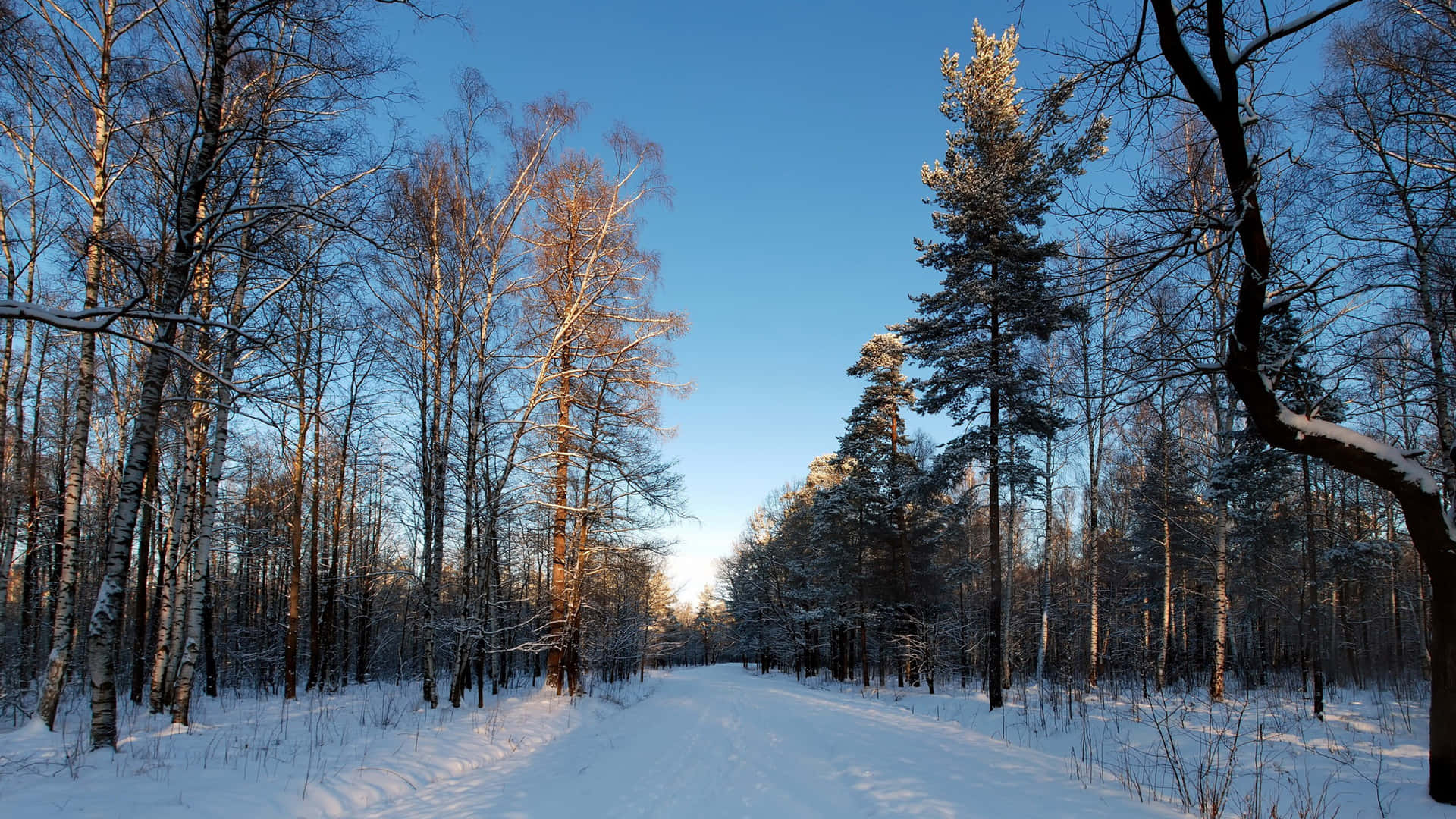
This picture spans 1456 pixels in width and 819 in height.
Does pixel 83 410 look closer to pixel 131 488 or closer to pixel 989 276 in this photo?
pixel 131 488

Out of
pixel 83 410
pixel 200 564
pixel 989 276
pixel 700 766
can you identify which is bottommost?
pixel 700 766

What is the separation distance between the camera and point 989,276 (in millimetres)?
14992

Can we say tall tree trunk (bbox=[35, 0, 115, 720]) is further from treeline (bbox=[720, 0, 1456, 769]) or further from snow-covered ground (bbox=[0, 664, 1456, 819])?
treeline (bbox=[720, 0, 1456, 769])

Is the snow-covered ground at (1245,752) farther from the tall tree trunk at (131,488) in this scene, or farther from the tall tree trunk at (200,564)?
the tall tree trunk at (200,564)

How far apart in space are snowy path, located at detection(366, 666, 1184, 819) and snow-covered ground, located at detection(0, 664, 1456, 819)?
0.13 feet

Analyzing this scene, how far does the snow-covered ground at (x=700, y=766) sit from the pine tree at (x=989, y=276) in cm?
504

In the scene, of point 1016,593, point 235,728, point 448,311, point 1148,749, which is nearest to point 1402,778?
point 1148,749

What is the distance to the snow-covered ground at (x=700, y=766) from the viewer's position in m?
5.59

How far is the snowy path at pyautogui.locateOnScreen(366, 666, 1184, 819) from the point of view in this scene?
19.2 feet

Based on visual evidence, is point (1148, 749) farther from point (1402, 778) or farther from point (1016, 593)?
point (1016, 593)

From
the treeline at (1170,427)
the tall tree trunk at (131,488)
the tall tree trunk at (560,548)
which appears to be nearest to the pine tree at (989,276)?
the treeline at (1170,427)

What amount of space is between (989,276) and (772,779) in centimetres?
1238

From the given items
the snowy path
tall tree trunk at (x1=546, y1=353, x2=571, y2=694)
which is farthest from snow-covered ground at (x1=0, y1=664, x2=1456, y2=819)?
tall tree trunk at (x1=546, y1=353, x2=571, y2=694)

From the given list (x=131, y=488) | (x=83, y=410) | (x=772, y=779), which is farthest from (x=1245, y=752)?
(x=83, y=410)
